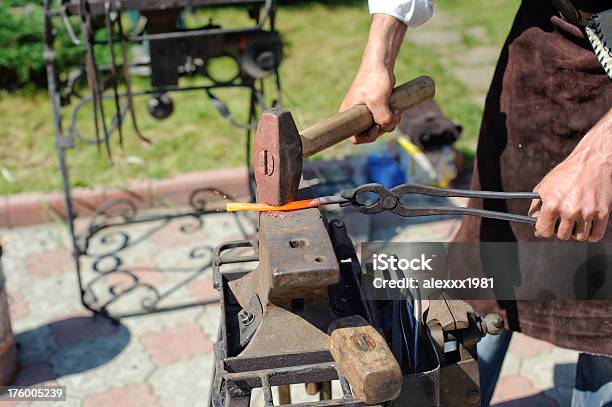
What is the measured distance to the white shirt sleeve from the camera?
2.05 metres

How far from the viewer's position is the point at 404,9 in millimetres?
2055

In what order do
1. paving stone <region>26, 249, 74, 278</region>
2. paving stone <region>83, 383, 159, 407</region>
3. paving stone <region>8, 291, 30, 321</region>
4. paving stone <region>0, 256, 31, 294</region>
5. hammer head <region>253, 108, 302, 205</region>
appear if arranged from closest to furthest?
hammer head <region>253, 108, 302, 205</region> → paving stone <region>83, 383, 159, 407</region> → paving stone <region>8, 291, 30, 321</region> → paving stone <region>0, 256, 31, 294</region> → paving stone <region>26, 249, 74, 278</region>

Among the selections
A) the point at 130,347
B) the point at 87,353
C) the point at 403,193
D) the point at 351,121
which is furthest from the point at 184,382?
the point at 403,193

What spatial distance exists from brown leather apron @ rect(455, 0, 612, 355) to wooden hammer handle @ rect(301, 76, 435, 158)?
0.87ft

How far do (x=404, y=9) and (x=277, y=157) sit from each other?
73cm

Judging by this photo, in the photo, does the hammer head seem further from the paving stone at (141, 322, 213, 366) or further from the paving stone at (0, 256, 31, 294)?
the paving stone at (0, 256, 31, 294)

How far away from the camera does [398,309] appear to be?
5.81 ft

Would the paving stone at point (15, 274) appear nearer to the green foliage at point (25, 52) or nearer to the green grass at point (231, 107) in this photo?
the green grass at point (231, 107)

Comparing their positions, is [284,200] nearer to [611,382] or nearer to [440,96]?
[611,382]

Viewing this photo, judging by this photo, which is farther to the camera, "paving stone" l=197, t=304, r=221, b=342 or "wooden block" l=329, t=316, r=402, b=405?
"paving stone" l=197, t=304, r=221, b=342

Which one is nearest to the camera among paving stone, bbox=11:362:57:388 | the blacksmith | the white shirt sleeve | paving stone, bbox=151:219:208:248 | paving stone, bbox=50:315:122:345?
the blacksmith

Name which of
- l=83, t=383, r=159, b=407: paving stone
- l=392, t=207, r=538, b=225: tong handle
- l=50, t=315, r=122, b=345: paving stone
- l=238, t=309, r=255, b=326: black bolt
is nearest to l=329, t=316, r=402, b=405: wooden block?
l=238, t=309, r=255, b=326: black bolt

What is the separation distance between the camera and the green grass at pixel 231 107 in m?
4.43

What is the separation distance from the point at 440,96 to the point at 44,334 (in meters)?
3.27
